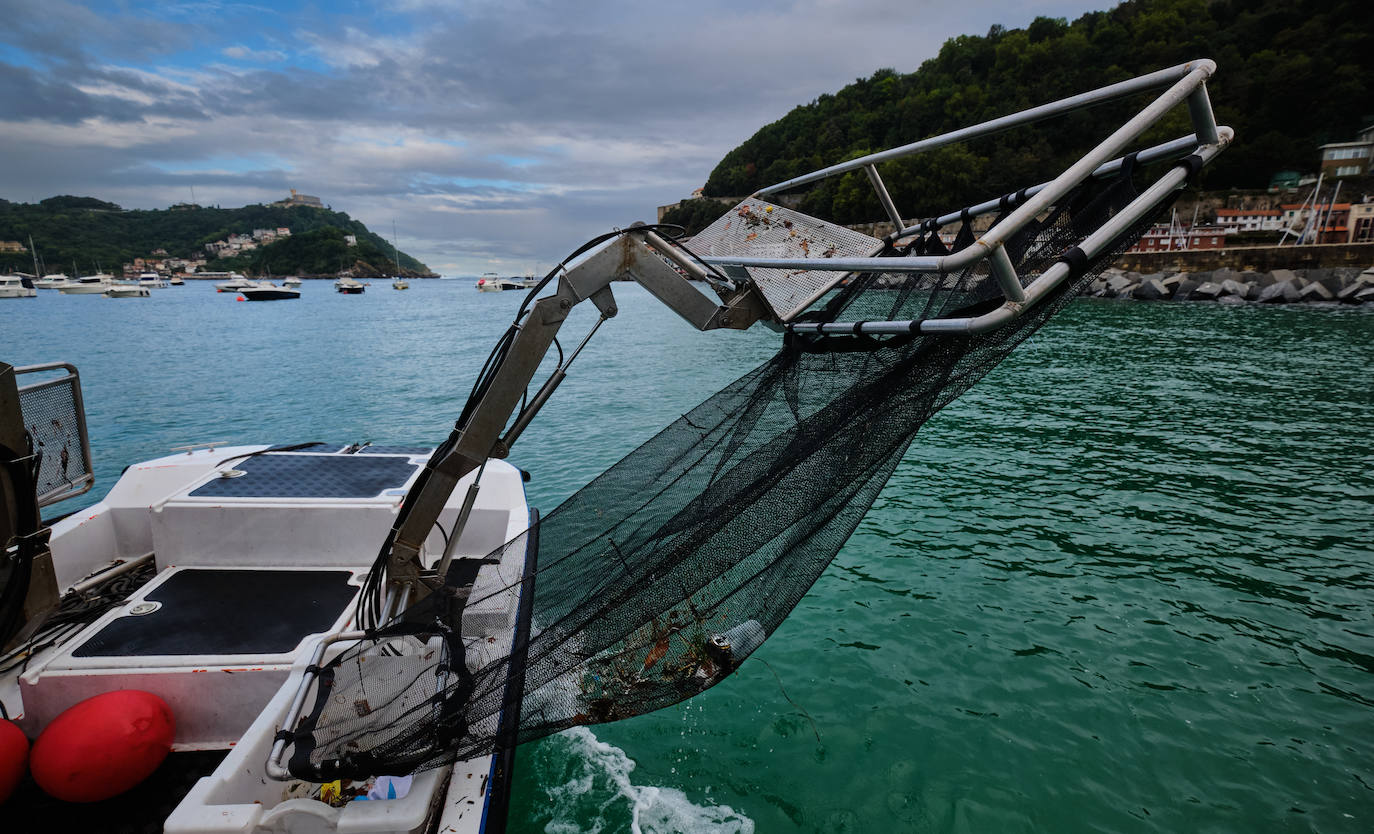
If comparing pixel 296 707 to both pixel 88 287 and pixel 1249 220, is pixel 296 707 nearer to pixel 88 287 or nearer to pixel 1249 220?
pixel 1249 220

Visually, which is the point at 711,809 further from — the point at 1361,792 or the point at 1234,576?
the point at 1234,576

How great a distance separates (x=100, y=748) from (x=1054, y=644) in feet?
27.4

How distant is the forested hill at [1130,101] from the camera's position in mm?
64938

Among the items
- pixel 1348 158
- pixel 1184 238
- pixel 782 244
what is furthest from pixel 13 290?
pixel 1348 158

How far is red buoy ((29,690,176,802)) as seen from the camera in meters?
3.57

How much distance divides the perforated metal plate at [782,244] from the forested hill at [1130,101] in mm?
50553

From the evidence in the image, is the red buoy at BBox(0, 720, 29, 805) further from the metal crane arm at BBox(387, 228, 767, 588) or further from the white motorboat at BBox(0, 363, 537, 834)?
the metal crane arm at BBox(387, 228, 767, 588)

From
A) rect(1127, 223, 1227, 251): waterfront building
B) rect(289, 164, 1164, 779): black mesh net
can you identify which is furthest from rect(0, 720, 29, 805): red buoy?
rect(1127, 223, 1227, 251): waterfront building

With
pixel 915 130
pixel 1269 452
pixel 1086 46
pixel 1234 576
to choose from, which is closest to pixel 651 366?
pixel 1269 452

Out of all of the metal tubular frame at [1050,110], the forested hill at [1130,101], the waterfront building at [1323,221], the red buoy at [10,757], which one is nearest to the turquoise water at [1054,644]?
the red buoy at [10,757]

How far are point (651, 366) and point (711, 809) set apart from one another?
27398 mm

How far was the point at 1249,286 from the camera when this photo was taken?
42250mm

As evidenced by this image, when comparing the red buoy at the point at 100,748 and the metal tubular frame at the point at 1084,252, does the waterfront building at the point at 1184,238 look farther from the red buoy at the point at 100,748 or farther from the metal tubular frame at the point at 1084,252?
the red buoy at the point at 100,748

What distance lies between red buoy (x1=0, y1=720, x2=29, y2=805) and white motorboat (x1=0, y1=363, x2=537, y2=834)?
0.28 metres
